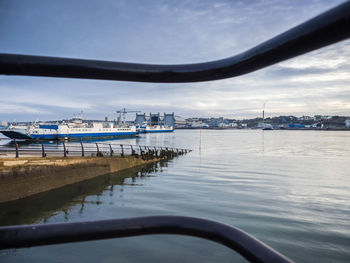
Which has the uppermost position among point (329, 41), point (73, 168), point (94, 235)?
point (329, 41)

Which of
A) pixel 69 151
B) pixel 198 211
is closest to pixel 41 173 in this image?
pixel 69 151

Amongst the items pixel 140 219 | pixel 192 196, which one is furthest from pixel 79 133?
pixel 140 219

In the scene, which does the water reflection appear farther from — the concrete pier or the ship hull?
the ship hull

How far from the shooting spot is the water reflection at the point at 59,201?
8125 millimetres

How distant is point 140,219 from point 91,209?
9.45 m

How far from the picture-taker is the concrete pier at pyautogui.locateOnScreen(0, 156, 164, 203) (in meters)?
9.37

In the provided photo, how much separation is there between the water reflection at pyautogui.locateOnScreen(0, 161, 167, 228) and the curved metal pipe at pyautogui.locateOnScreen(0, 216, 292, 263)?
8.31 meters

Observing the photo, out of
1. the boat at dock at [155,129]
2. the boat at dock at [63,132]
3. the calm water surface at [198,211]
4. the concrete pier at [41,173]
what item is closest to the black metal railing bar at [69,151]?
the concrete pier at [41,173]

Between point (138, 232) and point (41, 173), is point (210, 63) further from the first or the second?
point (41, 173)

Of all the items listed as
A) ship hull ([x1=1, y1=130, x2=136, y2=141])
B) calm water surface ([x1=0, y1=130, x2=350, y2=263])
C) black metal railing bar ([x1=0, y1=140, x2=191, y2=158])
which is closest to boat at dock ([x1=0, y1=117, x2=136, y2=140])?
ship hull ([x1=1, y1=130, x2=136, y2=141])

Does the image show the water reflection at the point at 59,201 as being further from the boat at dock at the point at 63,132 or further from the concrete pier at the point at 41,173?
the boat at dock at the point at 63,132

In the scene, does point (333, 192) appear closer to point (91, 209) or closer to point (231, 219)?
point (231, 219)

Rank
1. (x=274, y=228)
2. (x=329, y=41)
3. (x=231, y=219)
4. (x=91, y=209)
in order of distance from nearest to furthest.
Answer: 1. (x=329, y=41)
2. (x=274, y=228)
3. (x=231, y=219)
4. (x=91, y=209)

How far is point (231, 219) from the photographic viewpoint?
331 inches
